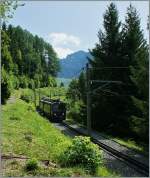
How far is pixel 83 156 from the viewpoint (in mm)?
17125

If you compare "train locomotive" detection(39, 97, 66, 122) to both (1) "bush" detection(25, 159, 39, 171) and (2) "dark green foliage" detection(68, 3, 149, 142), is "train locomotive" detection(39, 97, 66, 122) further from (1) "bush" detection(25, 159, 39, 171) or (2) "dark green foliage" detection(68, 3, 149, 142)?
(1) "bush" detection(25, 159, 39, 171)

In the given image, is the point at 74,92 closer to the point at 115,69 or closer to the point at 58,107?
the point at 58,107

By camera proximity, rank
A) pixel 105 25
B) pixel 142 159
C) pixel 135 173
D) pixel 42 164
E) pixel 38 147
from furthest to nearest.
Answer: pixel 105 25
pixel 142 159
pixel 38 147
pixel 135 173
pixel 42 164

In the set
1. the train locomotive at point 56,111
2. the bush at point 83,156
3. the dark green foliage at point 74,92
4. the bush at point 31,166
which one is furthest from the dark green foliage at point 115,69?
the dark green foliage at point 74,92

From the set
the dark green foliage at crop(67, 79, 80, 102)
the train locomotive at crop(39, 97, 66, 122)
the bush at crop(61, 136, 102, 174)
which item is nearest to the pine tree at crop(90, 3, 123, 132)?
the train locomotive at crop(39, 97, 66, 122)

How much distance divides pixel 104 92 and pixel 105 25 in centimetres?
639

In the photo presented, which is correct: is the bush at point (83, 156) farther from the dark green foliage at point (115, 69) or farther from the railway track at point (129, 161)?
the dark green foliage at point (115, 69)

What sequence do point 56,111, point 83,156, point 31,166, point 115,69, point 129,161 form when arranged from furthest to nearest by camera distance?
point 56,111
point 115,69
point 129,161
point 83,156
point 31,166

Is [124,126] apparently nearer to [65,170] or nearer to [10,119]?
[10,119]

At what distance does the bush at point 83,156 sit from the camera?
1698 centimetres

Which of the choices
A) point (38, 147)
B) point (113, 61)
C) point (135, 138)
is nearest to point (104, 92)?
point (113, 61)

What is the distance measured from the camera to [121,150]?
28.1 m

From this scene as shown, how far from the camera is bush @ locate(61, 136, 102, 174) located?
17.0 metres

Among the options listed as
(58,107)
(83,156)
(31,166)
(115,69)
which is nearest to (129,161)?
(83,156)
